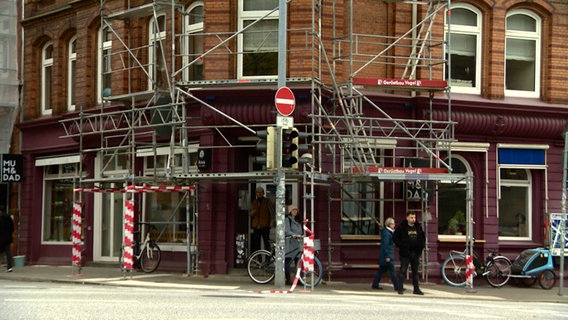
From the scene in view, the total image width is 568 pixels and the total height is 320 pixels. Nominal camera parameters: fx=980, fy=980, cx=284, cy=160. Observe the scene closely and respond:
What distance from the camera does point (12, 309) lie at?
14195 mm

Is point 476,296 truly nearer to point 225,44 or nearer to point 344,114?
point 344,114

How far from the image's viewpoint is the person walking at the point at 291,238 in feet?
69.8

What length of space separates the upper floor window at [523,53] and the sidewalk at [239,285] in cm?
514

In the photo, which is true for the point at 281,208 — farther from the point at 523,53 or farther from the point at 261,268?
the point at 523,53

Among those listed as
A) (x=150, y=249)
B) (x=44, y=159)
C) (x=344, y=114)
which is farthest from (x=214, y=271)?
(x=44, y=159)

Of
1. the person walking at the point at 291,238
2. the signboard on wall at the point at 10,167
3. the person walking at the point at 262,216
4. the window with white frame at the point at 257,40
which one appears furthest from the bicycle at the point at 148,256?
the signboard on wall at the point at 10,167

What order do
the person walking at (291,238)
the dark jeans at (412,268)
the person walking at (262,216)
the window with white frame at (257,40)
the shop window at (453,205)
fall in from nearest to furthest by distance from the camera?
1. the dark jeans at (412,268)
2. the person walking at (291,238)
3. the person walking at (262,216)
4. the window with white frame at (257,40)
5. the shop window at (453,205)

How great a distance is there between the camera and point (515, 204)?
1005 inches

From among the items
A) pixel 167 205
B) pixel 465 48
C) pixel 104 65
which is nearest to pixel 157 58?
pixel 104 65

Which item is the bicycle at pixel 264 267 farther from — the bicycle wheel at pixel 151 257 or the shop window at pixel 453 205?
the shop window at pixel 453 205

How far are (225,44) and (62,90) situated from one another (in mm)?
8089

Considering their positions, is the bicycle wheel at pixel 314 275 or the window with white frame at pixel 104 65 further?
the window with white frame at pixel 104 65

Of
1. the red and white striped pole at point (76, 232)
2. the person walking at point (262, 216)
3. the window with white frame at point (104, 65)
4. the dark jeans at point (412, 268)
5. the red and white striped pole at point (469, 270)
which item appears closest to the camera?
the dark jeans at point (412, 268)

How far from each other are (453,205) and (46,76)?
13.6m
